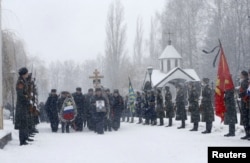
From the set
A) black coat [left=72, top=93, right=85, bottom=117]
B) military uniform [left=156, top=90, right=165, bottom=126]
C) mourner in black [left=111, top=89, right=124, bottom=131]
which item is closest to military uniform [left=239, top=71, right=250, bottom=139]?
mourner in black [left=111, top=89, right=124, bottom=131]

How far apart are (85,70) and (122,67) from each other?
84.2 m

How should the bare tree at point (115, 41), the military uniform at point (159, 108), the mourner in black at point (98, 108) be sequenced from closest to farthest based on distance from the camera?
the mourner in black at point (98, 108), the military uniform at point (159, 108), the bare tree at point (115, 41)

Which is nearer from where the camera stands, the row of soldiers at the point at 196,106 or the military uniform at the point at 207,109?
the row of soldiers at the point at 196,106

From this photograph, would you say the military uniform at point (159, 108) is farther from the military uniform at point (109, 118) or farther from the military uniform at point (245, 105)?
the military uniform at point (245, 105)

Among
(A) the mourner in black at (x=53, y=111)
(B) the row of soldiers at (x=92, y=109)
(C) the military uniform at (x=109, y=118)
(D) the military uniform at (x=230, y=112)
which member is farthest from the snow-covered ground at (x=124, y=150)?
(A) the mourner in black at (x=53, y=111)

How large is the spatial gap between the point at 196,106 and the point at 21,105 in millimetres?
7448

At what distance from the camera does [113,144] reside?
1305 centimetres

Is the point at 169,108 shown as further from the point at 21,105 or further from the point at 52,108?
the point at 21,105

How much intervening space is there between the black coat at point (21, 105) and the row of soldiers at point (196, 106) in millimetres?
6189

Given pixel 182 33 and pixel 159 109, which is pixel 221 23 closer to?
pixel 182 33

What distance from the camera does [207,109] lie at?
15953 millimetres

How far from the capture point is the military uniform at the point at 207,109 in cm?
1568

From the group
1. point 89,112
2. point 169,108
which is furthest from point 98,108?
point 169,108

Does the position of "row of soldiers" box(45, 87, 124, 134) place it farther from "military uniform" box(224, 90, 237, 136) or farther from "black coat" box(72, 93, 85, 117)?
"military uniform" box(224, 90, 237, 136)
